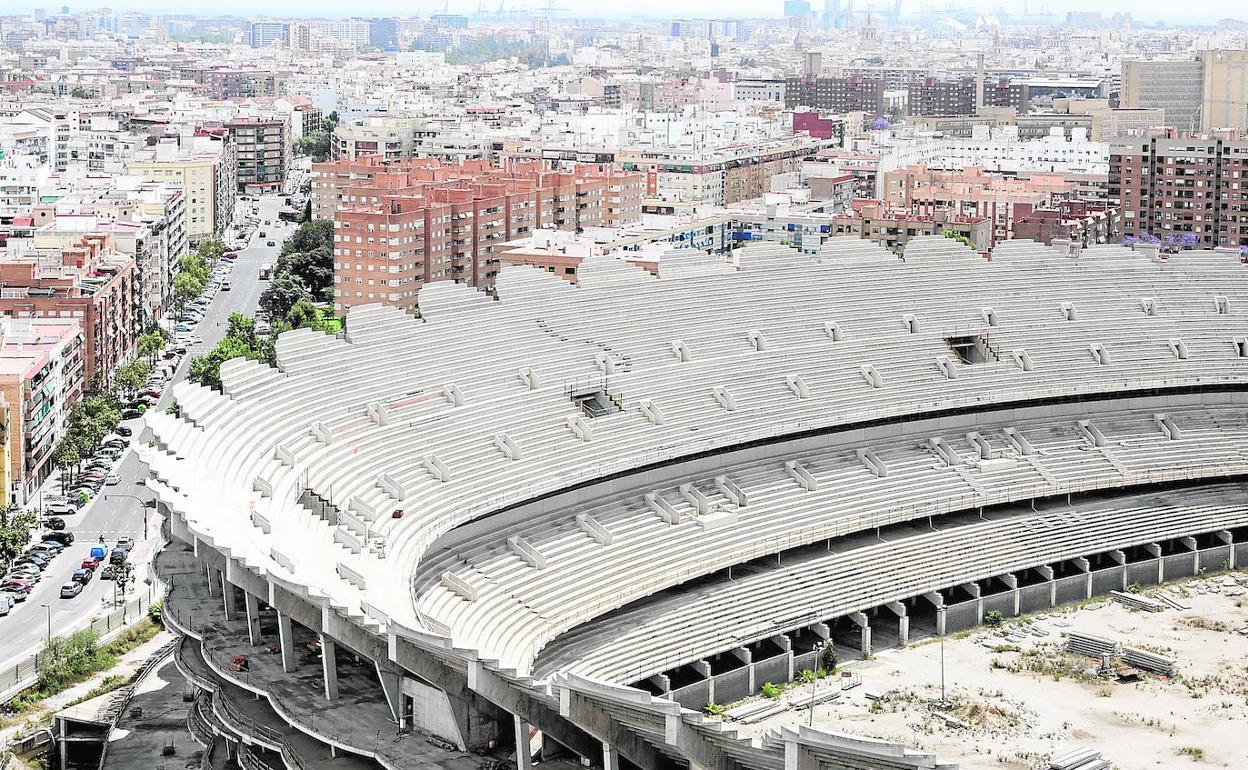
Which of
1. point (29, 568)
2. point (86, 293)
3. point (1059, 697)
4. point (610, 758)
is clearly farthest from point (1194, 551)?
point (86, 293)

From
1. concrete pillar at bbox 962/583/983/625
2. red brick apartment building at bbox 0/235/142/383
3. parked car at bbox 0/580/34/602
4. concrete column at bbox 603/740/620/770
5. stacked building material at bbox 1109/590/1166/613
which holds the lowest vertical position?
parked car at bbox 0/580/34/602

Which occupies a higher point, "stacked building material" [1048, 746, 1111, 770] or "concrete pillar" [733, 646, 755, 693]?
"concrete pillar" [733, 646, 755, 693]

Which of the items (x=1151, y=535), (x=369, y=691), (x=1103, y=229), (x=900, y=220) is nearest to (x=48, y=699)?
(x=369, y=691)

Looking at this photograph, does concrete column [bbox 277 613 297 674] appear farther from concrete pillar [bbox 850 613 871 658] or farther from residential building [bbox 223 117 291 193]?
residential building [bbox 223 117 291 193]

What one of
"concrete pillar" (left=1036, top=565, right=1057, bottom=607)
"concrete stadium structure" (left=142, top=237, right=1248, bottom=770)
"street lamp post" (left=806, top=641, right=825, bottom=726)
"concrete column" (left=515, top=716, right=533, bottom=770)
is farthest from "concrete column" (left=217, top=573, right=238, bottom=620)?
"concrete pillar" (left=1036, top=565, right=1057, bottom=607)

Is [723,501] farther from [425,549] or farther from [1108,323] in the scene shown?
[1108,323]

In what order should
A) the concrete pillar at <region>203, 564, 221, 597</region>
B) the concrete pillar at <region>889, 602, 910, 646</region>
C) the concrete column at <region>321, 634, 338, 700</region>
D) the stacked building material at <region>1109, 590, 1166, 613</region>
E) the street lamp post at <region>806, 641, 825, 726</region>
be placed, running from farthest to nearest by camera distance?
the stacked building material at <region>1109, 590, 1166, 613</region> < the concrete pillar at <region>889, 602, 910, 646</region> < the street lamp post at <region>806, 641, 825, 726</region> < the concrete pillar at <region>203, 564, 221, 597</region> < the concrete column at <region>321, 634, 338, 700</region>

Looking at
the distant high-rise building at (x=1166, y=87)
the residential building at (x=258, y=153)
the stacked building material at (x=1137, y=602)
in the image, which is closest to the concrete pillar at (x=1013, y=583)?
the stacked building material at (x=1137, y=602)

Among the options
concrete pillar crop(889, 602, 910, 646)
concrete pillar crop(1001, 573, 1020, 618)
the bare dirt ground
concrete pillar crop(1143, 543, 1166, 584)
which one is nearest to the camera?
the bare dirt ground
